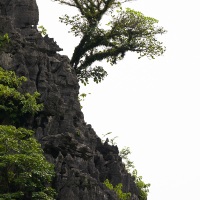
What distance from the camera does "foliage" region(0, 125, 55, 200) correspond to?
93.7 ft

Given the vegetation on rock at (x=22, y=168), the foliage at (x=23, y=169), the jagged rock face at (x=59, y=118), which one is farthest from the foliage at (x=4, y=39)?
the foliage at (x=23, y=169)

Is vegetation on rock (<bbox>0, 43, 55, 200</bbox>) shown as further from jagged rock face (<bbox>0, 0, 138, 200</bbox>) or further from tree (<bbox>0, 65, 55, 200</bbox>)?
jagged rock face (<bbox>0, 0, 138, 200</bbox>)

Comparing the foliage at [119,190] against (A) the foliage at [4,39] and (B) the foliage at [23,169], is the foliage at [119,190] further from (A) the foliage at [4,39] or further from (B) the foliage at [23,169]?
(A) the foliage at [4,39]

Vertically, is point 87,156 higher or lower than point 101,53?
lower

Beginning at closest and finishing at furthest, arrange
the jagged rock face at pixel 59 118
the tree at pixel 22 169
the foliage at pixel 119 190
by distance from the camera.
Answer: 1. the tree at pixel 22 169
2. the jagged rock face at pixel 59 118
3. the foliage at pixel 119 190

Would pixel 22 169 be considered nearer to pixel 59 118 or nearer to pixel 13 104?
pixel 13 104

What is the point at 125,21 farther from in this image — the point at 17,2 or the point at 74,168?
the point at 74,168

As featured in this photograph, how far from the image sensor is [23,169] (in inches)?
1141

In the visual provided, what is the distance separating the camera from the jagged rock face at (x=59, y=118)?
3109cm

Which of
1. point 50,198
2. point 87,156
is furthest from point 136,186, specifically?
point 50,198

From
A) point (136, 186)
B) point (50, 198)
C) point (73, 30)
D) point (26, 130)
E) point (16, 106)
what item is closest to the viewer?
point (50, 198)

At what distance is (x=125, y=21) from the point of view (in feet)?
165

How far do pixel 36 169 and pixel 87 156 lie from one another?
542cm

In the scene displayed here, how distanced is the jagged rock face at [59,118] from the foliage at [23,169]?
45.7 inches
